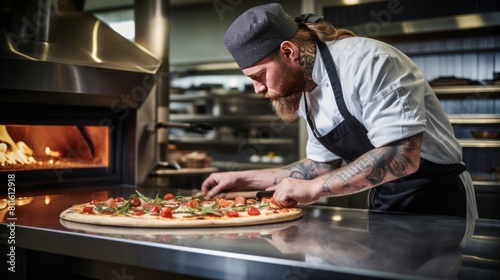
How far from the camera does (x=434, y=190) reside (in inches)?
85.7

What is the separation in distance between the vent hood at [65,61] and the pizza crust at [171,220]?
872mm

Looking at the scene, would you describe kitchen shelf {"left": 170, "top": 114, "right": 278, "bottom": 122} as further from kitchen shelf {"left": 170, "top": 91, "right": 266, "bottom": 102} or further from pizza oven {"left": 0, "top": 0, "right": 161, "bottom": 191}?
pizza oven {"left": 0, "top": 0, "right": 161, "bottom": 191}

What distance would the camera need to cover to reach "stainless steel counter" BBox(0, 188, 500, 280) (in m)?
1.30

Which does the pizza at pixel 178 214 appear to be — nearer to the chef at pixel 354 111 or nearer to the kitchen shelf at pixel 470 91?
the chef at pixel 354 111

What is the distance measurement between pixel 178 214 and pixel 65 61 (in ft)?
3.80

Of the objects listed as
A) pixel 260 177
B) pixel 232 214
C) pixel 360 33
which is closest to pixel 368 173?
pixel 232 214

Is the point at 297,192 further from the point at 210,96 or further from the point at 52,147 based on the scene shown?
the point at 210,96

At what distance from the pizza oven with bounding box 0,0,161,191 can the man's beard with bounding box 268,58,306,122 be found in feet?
3.44

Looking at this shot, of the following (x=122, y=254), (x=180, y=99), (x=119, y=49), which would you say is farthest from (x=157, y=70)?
(x=180, y=99)

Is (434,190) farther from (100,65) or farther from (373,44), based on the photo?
(100,65)

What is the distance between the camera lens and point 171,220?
1813mm

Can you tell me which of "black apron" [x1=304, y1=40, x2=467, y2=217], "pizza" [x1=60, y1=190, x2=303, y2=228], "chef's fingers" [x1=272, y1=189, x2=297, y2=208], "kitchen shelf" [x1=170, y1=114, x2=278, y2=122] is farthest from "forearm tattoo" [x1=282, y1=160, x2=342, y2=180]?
"kitchen shelf" [x1=170, y1=114, x2=278, y2=122]

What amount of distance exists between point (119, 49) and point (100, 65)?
32cm

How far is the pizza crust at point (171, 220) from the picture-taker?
1.79m
